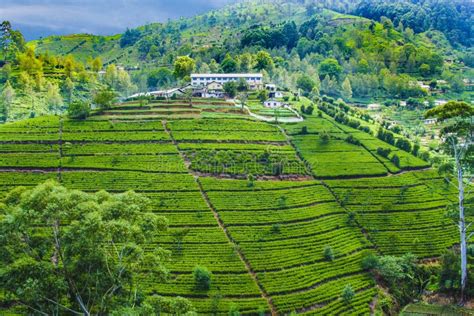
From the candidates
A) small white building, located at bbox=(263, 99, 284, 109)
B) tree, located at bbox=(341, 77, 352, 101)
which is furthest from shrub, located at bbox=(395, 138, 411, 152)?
tree, located at bbox=(341, 77, 352, 101)

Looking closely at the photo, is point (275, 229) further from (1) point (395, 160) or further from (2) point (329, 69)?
(2) point (329, 69)

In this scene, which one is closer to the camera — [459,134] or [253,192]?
[459,134]

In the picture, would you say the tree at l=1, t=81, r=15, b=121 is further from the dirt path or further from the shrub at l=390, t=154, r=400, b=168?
the shrub at l=390, t=154, r=400, b=168

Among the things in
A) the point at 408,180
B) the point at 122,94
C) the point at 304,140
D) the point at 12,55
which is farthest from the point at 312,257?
the point at 12,55

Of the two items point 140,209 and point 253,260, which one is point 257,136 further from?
point 140,209

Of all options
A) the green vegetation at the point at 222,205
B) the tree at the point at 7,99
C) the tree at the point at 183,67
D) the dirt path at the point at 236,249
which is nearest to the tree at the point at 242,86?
the green vegetation at the point at 222,205

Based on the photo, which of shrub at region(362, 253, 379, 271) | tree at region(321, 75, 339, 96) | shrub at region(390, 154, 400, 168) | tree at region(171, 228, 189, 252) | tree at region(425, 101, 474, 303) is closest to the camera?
tree at region(425, 101, 474, 303)

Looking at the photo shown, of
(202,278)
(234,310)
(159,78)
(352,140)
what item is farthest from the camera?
(159,78)

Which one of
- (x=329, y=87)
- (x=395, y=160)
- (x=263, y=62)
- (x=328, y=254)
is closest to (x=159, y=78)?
(x=263, y=62)
